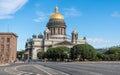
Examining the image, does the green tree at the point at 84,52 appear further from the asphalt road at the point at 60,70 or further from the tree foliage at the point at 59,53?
the asphalt road at the point at 60,70

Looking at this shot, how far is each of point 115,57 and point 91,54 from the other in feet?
66.1

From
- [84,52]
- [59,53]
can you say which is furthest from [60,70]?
[59,53]

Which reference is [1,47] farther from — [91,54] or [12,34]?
[91,54]

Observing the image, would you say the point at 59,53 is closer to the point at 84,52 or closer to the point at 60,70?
the point at 84,52

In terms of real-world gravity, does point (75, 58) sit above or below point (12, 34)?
below

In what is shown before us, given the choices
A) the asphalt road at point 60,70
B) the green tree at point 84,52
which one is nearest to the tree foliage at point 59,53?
the green tree at point 84,52

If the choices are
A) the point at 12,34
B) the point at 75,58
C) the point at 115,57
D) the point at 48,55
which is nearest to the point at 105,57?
the point at 115,57

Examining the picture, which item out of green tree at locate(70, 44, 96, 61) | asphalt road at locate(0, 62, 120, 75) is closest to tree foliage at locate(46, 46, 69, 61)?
green tree at locate(70, 44, 96, 61)

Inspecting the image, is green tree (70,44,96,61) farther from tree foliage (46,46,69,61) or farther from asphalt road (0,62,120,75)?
asphalt road (0,62,120,75)

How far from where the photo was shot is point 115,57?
160 metres

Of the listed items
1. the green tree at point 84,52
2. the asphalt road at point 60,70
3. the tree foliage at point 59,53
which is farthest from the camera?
the tree foliage at point 59,53

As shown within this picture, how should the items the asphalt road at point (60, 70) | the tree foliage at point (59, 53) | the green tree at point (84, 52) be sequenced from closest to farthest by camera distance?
the asphalt road at point (60, 70) → the green tree at point (84, 52) → the tree foliage at point (59, 53)

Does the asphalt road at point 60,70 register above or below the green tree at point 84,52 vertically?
below

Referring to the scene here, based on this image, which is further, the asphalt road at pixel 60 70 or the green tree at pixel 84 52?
the green tree at pixel 84 52
